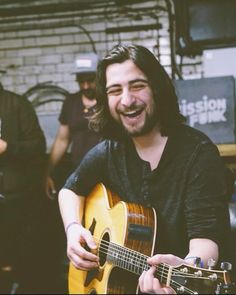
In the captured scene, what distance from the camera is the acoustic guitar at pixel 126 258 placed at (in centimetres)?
170

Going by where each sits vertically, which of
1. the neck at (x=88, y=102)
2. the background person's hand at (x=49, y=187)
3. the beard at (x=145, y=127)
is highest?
the beard at (x=145, y=127)

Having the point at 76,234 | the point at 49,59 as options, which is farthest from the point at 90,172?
the point at 49,59

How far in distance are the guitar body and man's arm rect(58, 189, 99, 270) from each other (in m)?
0.07

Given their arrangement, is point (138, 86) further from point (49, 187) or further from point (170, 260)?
point (49, 187)

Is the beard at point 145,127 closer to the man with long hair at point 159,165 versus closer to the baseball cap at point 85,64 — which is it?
the man with long hair at point 159,165

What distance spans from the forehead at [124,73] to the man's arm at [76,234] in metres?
0.70

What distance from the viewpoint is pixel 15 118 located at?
3.73m

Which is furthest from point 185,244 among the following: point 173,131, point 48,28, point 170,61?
point 48,28

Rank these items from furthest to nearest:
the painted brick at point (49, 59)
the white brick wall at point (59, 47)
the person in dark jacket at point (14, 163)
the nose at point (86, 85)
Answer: the painted brick at point (49, 59) < the white brick wall at point (59, 47) < the nose at point (86, 85) < the person in dark jacket at point (14, 163)

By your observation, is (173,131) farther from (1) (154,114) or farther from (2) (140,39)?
(2) (140,39)

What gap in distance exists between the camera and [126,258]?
2.03m

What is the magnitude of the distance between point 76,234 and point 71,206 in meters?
0.26

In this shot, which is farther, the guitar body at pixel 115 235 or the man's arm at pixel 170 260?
the guitar body at pixel 115 235

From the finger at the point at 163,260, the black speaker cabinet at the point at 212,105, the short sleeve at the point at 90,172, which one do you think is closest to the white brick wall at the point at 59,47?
the black speaker cabinet at the point at 212,105
